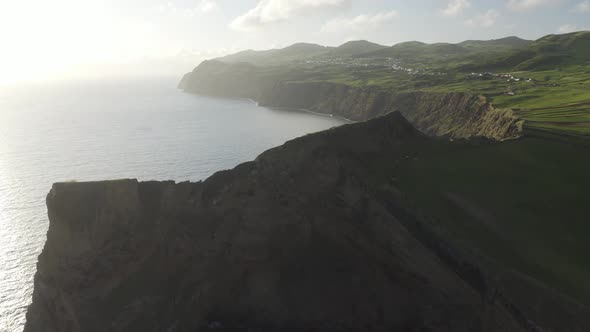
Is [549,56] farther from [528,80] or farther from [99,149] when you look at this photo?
[99,149]

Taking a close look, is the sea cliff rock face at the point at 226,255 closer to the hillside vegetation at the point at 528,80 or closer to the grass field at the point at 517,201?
the grass field at the point at 517,201

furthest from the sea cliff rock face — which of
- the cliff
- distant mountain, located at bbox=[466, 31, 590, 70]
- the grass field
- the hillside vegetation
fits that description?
distant mountain, located at bbox=[466, 31, 590, 70]

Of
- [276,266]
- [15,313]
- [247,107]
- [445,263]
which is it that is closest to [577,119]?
[445,263]

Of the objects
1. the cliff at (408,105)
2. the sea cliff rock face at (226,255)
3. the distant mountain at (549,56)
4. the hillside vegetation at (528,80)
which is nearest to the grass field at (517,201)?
the sea cliff rock face at (226,255)

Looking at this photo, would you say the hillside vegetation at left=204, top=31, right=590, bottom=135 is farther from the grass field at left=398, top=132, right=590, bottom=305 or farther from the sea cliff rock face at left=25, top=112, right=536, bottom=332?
the sea cliff rock face at left=25, top=112, right=536, bottom=332

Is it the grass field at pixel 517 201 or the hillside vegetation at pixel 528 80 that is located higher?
the hillside vegetation at pixel 528 80

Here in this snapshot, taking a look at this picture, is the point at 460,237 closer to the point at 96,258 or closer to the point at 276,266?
the point at 276,266

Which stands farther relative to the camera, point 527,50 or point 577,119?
point 527,50
